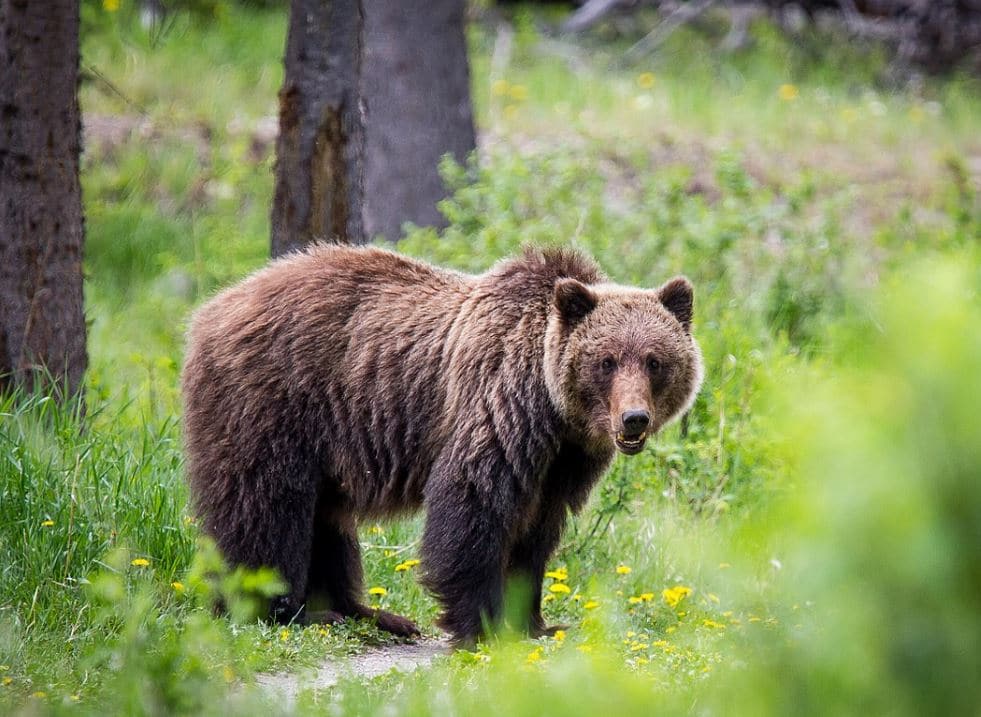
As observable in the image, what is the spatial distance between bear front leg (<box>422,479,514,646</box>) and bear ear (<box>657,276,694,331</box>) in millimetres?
1110

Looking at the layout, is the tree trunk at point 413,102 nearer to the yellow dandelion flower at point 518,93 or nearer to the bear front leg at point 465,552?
the yellow dandelion flower at point 518,93

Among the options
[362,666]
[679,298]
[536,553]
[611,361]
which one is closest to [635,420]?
[611,361]

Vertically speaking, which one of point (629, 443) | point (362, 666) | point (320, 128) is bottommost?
point (362, 666)

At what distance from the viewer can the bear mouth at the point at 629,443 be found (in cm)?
503

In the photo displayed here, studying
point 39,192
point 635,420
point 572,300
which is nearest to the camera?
point 635,420

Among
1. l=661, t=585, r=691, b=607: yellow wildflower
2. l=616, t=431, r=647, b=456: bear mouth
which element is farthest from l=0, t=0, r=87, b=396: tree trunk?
l=661, t=585, r=691, b=607: yellow wildflower

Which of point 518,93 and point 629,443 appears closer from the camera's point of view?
point 629,443

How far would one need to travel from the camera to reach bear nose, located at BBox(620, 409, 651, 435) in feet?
16.3

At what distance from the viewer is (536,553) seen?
18.3 feet

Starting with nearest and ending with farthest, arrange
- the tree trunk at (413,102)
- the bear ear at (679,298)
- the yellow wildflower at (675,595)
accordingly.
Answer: the bear ear at (679,298) → the yellow wildflower at (675,595) → the tree trunk at (413,102)

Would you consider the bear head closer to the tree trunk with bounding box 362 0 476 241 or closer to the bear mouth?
the bear mouth

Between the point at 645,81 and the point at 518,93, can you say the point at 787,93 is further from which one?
the point at 518,93

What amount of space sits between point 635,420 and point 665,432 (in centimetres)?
260

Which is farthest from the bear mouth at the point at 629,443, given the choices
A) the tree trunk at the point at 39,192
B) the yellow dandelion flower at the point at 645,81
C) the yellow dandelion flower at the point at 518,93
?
the yellow dandelion flower at the point at 645,81
